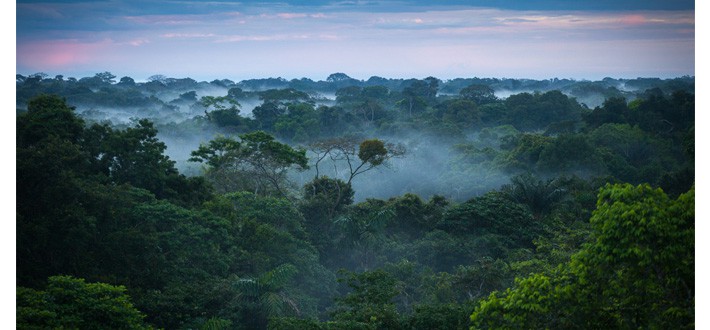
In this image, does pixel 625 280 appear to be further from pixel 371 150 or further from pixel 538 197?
pixel 371 150

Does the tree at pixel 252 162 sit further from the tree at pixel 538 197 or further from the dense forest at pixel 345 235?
the tree at pixel 538 197

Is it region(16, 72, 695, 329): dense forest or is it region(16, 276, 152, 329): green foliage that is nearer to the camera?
region(16, 72, 695, 329): dense forest

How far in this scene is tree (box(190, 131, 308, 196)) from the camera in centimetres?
1831

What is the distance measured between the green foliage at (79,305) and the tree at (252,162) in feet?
35.2

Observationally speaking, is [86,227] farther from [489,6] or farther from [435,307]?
[489,6]

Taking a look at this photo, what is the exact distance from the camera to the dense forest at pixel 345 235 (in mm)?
5992

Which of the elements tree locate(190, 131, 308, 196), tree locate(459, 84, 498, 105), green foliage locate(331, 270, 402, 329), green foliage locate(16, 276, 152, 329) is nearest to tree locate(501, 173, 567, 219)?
tree locate(190, 131, 308, 196)

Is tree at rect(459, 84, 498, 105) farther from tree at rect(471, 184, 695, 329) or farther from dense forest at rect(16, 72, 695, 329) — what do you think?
tree at rect(471, 184, 695, 329)

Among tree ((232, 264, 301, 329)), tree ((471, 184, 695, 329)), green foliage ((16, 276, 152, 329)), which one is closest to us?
tree ((471, 184, 695, 329))

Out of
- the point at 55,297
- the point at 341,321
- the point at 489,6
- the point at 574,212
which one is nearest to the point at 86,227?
the point at 55,297

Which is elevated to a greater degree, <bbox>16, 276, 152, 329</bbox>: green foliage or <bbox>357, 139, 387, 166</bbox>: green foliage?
<bbox>357, 139, 387, 166</bbox>: green foliage

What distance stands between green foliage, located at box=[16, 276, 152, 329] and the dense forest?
0.02 meters

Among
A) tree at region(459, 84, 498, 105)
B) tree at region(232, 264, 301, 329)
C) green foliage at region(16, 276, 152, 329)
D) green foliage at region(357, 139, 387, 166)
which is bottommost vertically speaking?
tree at region(232, 264, 301, 329)

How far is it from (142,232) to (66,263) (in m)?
1.83
